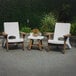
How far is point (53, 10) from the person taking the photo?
545 inches

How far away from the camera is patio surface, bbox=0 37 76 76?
6.89 m

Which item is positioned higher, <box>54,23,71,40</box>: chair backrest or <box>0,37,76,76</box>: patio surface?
<box>54,23,71,40</box>: chair backrest

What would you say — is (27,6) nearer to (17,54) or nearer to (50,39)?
(50,39)

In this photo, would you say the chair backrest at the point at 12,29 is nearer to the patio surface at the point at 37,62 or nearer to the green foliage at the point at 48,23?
the patio surface at the point at 37,62

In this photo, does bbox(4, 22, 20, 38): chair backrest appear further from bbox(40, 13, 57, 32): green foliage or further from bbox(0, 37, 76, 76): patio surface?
bbox(40, 13, 57, 32): green foliage

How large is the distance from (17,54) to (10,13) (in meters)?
4.40

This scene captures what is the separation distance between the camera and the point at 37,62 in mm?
8039

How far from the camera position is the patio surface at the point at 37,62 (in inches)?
271

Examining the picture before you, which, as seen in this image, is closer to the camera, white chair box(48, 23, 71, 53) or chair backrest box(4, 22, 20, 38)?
white chair box(48, 23, 71, 53)

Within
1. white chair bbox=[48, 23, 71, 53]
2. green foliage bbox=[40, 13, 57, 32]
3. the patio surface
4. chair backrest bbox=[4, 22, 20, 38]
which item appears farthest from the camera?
green foliage bbox=[40, 13, 57, 32]

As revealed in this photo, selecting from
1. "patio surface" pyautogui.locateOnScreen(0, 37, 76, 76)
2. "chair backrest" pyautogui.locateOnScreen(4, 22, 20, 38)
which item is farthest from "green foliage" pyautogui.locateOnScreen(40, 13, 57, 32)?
"patio surface" pyautogui.locateOnScreen(0, 37, 76, 76)

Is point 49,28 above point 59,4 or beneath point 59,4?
beneath

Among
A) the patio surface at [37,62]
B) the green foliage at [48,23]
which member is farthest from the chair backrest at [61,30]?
the green foliage at [48,23]

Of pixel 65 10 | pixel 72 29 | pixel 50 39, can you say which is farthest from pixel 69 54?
pixel 65 10
